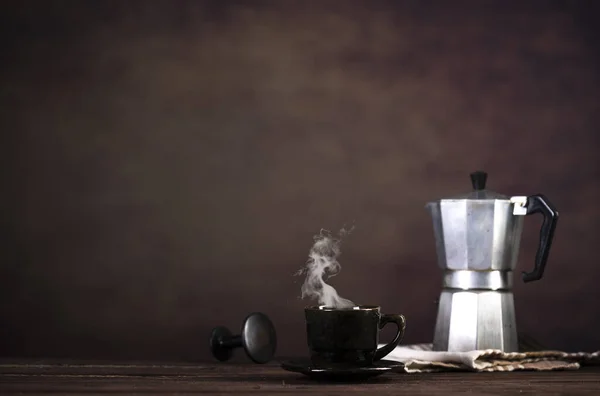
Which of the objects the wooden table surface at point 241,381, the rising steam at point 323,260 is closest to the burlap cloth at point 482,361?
the wooden table surface at point 241,381

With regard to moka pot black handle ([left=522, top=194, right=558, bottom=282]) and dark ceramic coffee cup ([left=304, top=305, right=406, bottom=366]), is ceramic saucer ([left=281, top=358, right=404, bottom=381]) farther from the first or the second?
moka pot black handle ([left=522, top=194, right=558, bottom=282])

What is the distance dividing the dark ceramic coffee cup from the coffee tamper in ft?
1.00

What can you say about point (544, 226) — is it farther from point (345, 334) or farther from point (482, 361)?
point (345, 334)

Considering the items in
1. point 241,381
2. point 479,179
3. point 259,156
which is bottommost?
point 241,381

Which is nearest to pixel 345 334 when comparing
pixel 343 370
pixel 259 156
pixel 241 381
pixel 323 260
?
pixel 343 370

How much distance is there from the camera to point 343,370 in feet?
4.05

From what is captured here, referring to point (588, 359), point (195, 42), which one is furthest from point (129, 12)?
point (588, 359)

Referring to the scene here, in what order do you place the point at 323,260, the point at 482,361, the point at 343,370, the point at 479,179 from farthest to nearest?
1. the point at 323,260
2. the point at 479,179
3. the point at 482,361
4. the point at 343,370

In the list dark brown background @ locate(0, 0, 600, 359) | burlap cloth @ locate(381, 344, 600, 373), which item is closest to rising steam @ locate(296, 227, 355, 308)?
dark brown background @ locate(0, 0, 600, 359)

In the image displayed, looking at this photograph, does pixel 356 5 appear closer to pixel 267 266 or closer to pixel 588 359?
pixel 267 266

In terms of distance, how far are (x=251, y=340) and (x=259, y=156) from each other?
0.53 meters

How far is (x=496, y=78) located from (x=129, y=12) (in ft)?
2.88

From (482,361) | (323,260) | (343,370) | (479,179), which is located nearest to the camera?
(343,370)

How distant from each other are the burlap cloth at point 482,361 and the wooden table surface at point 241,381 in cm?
3
